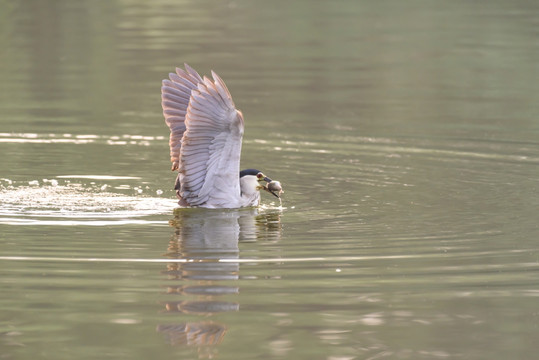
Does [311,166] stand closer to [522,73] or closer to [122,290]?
[122,290]

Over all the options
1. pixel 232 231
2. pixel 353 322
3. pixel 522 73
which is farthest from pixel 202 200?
pixel 522 73

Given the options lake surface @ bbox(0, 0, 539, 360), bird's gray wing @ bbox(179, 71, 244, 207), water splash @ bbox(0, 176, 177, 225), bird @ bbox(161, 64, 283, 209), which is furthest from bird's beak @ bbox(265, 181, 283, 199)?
water splash @ bbox(0, 176, 177, 225)

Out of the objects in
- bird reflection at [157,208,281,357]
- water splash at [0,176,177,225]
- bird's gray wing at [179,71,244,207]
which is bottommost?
bird reflection at [157,208,281,357]

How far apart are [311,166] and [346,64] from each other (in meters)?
11.4

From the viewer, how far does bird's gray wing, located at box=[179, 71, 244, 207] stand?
10781mm

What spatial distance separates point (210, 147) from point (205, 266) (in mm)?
1989

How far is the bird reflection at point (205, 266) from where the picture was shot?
7711 millimetres

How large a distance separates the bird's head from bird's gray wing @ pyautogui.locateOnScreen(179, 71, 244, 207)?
9.1 inches

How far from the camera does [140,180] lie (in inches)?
523

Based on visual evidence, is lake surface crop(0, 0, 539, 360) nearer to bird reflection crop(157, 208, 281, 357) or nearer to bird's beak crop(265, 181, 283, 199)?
bird reflection crop(157, 208, 281, 357)

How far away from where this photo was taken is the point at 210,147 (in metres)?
11.1

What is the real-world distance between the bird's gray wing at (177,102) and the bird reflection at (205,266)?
793mm

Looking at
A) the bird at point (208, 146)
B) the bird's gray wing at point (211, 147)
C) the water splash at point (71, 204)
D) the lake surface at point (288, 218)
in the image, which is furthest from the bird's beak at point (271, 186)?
the water splash at point (71, 204)

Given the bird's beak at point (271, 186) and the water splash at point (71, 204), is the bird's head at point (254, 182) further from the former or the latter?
the water splash at point (71, 204)
